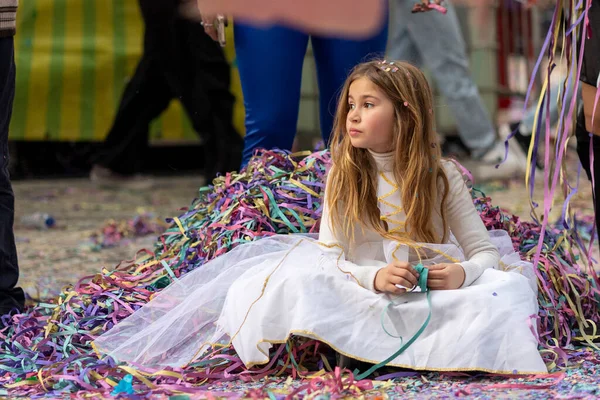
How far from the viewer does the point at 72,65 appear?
672cm

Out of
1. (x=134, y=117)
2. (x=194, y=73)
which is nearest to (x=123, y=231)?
(x=194, y=73)

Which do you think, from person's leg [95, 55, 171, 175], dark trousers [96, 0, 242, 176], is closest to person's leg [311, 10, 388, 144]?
dark trousers [96, 0, 242, 176]

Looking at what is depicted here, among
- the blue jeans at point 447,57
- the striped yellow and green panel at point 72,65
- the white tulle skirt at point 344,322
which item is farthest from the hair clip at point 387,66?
the striped yellow and green panel at point 72,65

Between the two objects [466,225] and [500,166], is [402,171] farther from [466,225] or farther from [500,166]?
[500,166]

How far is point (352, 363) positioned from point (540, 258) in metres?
0.80

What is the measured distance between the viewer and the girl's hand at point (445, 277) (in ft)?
8.32

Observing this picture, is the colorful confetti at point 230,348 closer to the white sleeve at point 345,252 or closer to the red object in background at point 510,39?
the white sleeve at point 345,252

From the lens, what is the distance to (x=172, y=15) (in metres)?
5.27

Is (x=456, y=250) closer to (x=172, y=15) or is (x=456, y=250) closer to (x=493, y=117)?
(x=172, y=15)

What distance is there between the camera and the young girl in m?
2.48

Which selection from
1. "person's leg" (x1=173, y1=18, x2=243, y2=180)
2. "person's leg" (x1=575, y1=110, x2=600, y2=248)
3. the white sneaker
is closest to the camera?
"person's leg" (x1=575, y1=110, x2=600, y2=248)

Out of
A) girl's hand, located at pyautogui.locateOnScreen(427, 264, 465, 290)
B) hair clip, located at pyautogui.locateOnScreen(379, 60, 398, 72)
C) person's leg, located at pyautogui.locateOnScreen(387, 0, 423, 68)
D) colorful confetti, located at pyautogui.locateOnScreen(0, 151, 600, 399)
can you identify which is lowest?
colorful confetti, located at pyautogui.locateOnScreen(0, 151, 600, 399)

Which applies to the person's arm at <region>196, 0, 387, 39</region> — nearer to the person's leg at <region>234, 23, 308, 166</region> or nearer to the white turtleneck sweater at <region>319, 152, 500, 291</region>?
the person's leg at <region>234, 23, 308, 166</region>

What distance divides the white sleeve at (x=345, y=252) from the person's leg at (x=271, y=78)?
76 centimetres
